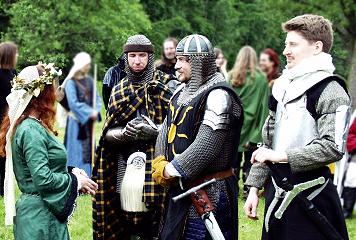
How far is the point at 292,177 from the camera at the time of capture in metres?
3.98

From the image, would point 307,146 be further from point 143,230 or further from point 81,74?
point 81,74

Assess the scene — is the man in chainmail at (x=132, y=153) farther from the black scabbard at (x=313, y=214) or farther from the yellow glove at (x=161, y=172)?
the black scabbard at (x=313, y=214)

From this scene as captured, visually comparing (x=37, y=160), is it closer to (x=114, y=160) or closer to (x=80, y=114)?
(x=114, y=160)

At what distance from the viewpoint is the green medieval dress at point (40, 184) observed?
4129 mm

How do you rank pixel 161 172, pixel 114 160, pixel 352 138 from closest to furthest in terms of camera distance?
pixel 161 172 < pixel 114 160 < pixel 352 138

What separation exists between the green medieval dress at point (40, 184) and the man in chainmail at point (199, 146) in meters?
0.61

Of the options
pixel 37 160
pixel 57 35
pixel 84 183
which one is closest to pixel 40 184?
pixel 37 160

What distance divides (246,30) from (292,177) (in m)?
24.2

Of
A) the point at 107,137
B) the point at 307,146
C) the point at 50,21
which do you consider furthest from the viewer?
the point at 50,21

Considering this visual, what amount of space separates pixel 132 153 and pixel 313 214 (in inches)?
82.2

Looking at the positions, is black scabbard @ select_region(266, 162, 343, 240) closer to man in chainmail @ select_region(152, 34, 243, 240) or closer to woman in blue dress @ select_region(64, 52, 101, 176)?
man in chainmail @ select_region(152, 34, 243, 240)

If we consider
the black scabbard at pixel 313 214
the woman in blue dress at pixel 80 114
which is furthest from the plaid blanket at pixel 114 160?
the woman in blue dress at pixel 80 114

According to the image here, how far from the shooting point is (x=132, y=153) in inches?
225

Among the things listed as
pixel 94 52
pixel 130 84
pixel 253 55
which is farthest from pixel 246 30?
pixel 130 84
